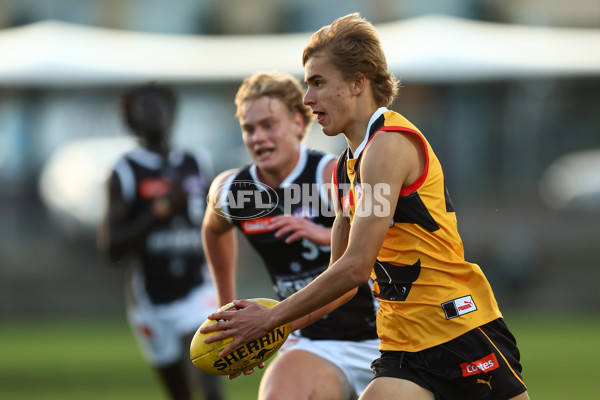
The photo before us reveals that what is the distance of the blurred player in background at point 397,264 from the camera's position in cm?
356

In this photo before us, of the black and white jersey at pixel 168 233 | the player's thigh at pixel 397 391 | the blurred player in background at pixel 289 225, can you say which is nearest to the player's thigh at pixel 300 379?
the blurred player in background at pixel 289 225

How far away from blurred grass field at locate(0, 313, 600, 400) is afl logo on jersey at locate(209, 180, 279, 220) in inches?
175

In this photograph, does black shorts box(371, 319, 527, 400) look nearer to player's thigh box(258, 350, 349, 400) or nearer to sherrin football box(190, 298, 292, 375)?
sherrin football box(190, 298, 292, 375)

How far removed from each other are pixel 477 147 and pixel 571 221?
19.1 ft

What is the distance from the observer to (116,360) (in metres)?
11.9

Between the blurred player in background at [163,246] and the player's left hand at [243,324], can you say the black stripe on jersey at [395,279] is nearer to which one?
Result: the player's left hand at [243,324]

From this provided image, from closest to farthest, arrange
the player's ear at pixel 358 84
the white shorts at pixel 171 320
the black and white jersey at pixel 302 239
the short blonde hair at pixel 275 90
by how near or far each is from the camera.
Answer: the player's ear at pixel 358 84
the black and white jersey at pixel 302 239
the short blonde hair at pixel 275 90
the white shorts at pixel 171 320

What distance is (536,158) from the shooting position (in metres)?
23.0

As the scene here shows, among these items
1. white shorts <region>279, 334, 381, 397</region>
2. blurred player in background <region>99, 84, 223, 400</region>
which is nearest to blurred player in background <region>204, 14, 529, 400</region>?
white shorts <region>279, 334, 381, 397</region>

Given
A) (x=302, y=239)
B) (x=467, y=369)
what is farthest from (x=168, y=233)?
(x=467, y=369)

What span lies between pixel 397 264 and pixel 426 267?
0.13 m

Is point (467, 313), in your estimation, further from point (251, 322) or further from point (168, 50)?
point (168, 50)

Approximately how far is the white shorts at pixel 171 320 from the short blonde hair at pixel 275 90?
2.44 m

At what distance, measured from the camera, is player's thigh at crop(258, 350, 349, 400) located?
435 cm
